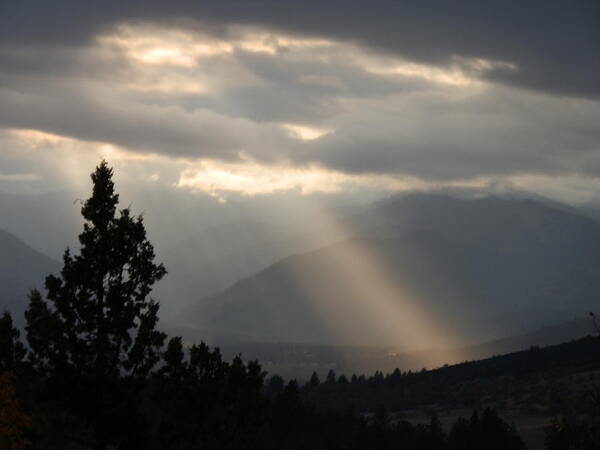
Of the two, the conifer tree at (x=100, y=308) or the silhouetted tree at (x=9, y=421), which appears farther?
the conifer tree at (x=100, y=308)

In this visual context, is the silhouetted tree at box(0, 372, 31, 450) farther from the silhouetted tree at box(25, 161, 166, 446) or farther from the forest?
the silhouetted tree at box(25, 161, 166, 446)

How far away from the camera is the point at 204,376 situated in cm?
4088

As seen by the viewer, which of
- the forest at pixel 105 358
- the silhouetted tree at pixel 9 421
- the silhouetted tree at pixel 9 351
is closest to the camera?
the silhouetted tree at pixel 9 421

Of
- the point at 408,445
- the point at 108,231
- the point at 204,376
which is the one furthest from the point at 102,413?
the point at 408,445

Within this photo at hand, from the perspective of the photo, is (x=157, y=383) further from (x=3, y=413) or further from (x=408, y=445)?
(x=408, y=445)

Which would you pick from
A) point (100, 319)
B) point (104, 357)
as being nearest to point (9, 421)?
point (104, 357)

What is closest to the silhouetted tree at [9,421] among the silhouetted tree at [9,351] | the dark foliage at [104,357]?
the dark foliage at [104,357]

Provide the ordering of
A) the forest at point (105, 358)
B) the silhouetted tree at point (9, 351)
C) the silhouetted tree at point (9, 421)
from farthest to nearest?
1. the silhouetted tree at point (9, 351)
2. the forest at point (105, 358)
3. the silhouetted tree at point (9, 421)

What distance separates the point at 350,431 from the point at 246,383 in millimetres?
87420

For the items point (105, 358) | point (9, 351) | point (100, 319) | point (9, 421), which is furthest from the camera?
point (9, 351)

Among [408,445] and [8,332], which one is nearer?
[8,332]

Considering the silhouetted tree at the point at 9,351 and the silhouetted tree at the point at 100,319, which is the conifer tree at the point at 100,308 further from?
the silhouetted tree at the point at 9,351

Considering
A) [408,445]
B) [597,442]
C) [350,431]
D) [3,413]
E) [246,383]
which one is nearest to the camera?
[3,413]

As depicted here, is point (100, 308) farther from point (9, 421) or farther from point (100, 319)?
point (9, 421)
